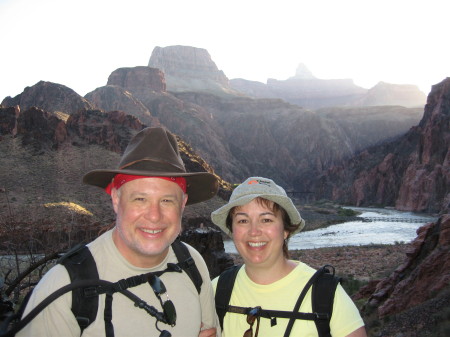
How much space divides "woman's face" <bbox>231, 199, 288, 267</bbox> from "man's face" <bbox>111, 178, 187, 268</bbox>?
66cm

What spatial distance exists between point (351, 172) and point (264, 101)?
2945 inches

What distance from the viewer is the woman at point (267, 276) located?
273 cm

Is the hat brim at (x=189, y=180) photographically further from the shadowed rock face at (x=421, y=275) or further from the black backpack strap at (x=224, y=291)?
the shadowed rock face at (x=421, y=275)

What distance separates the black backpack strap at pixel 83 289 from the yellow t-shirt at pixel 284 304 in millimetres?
1201

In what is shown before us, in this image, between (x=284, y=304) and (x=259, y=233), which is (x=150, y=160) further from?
(x=284, y=304)

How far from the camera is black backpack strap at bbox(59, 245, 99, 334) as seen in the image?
7.08 ft

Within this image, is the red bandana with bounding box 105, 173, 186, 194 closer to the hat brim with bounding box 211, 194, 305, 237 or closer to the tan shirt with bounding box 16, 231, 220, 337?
the tan shirt with bounding box 16, 231, 220, 337

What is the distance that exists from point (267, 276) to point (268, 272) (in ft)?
0.10

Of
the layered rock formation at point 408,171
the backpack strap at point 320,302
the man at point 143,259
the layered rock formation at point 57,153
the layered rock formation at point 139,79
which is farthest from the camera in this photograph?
the layered rock formation at point 139,79

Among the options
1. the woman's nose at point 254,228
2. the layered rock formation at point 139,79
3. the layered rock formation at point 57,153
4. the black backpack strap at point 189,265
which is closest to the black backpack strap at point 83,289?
the black backpack strap at point 189,265

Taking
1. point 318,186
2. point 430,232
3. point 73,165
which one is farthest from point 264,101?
point 430,232

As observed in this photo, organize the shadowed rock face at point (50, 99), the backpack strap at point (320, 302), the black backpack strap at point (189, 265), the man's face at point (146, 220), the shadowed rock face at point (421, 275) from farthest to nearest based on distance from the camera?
the shadowed rock face at point (50, 99)
the shadowed rock face at point (421, 275)
the black backpack strap at point (189, 265)
the backpack strap at point (320, 302)
the man's face at point (146, 220)

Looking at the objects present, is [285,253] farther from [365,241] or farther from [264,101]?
[264,101]

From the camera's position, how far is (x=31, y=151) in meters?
48.7
